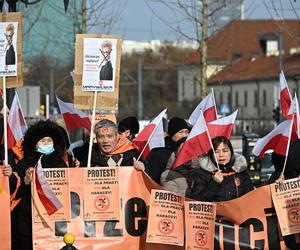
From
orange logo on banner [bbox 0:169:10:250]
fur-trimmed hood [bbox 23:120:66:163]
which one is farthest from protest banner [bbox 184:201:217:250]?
orange logo on banner [bbox 0:169:10:250]

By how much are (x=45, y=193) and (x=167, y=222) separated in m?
1.20

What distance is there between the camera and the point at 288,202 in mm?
8727

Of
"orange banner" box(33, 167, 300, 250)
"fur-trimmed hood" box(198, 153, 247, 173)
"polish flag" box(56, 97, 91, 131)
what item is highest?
"polish flag" box(56, 97, 91, 131)

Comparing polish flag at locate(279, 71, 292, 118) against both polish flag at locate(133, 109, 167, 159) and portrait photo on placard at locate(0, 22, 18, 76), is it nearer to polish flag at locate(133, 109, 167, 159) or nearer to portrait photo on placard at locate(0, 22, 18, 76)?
polish flag at locate(133, 109, 167, 159)

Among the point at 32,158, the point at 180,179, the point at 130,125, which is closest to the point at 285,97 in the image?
the point at 180,179

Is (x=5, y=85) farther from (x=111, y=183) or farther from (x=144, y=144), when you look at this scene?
(x=144, y=144)

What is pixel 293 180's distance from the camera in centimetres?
871

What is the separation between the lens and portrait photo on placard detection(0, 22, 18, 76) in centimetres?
924

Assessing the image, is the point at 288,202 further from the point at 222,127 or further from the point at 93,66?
the point at 93,66

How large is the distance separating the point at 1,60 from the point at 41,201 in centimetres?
153

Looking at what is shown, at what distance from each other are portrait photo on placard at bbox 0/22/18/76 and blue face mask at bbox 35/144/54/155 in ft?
3.00

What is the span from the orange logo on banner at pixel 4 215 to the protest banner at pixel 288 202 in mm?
2566

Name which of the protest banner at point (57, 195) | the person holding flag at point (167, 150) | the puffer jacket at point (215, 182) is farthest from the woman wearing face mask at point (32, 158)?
the person holding flag at point (167, 150)

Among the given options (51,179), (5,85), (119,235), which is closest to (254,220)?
(119,235)
